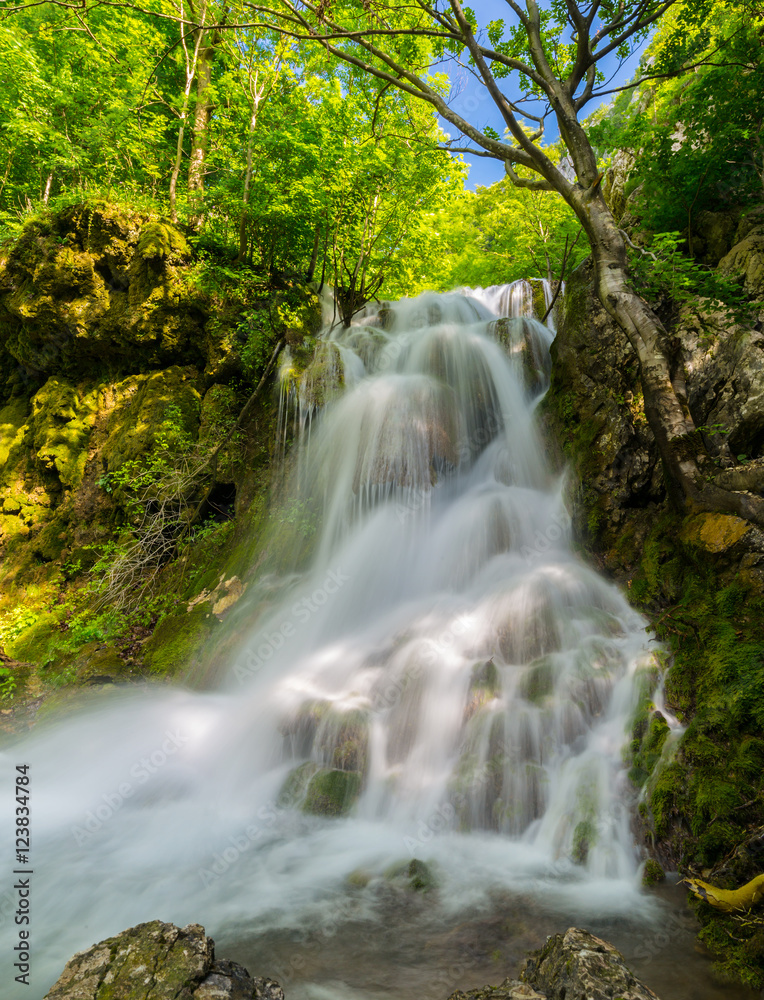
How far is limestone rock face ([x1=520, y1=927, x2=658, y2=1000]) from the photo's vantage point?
1693 millimetres

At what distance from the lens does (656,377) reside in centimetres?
465

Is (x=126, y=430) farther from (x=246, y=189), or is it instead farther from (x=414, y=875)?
(x=414, y=875)

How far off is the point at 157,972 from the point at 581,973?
1.64 m

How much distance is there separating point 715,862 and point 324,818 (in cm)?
282

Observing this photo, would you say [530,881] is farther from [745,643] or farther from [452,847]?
[745,643]

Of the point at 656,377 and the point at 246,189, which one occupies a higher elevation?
the point at 246,189

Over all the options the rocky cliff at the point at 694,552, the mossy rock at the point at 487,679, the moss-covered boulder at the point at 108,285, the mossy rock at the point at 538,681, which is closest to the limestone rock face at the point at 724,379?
the rocky cliff at the point at 694,552

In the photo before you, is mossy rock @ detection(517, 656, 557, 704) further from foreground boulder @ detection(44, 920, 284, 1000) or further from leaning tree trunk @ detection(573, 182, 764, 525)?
foreground boulder @ detection(44, 920, 284, 1000)

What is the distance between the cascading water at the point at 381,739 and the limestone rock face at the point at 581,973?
67cm

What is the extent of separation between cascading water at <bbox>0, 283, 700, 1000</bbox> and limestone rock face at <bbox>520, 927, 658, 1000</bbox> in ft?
2.21

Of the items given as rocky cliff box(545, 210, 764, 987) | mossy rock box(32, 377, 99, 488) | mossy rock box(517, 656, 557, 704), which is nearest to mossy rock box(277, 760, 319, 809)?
mossy rock box(517, 656, 557, 704)

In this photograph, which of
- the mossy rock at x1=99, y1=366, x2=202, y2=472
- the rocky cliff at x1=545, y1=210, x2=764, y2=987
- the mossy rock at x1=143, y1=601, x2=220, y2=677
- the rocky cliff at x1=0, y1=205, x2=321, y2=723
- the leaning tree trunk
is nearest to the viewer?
the rocky cliff at x1=545, y1=210, x2=764, y2=987

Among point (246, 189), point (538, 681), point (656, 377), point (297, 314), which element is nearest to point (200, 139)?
point (246, 189)

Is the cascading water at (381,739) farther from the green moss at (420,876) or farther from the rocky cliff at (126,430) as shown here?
the rocky cliff at (126,430)
